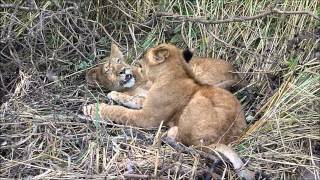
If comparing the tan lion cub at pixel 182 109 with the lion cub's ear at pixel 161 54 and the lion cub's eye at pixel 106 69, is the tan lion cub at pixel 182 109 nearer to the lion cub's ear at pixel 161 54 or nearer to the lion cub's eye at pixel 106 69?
the lion cub's ear at pixel 161 54

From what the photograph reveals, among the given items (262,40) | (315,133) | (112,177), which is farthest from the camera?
(262,40)

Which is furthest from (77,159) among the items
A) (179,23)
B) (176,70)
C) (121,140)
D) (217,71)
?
(179,23)

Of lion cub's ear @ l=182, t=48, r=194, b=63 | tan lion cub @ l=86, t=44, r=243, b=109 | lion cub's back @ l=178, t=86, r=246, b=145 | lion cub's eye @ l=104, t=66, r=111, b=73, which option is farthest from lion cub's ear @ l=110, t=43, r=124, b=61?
lion cub's back @ l=178, t=86, r=246, b=145

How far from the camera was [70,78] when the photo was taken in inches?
237

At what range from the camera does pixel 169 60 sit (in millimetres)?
5262

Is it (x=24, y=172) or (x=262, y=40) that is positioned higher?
(x=262, y=40)

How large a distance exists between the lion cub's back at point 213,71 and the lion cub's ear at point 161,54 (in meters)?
0.50

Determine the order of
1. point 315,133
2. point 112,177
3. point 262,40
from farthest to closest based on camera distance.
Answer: point 262,40 → point 315,133 → point 112,177

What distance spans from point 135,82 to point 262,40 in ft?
3.75

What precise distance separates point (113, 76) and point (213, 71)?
0.83 meters

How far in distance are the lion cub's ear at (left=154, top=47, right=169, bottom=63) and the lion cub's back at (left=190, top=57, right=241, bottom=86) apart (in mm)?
497

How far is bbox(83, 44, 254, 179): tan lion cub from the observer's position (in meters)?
4.93

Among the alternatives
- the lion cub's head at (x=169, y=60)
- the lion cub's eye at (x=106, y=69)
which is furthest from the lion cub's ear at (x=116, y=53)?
the lion cub's head at (x=169, y=60)

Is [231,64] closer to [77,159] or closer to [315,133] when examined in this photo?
[315,133]
